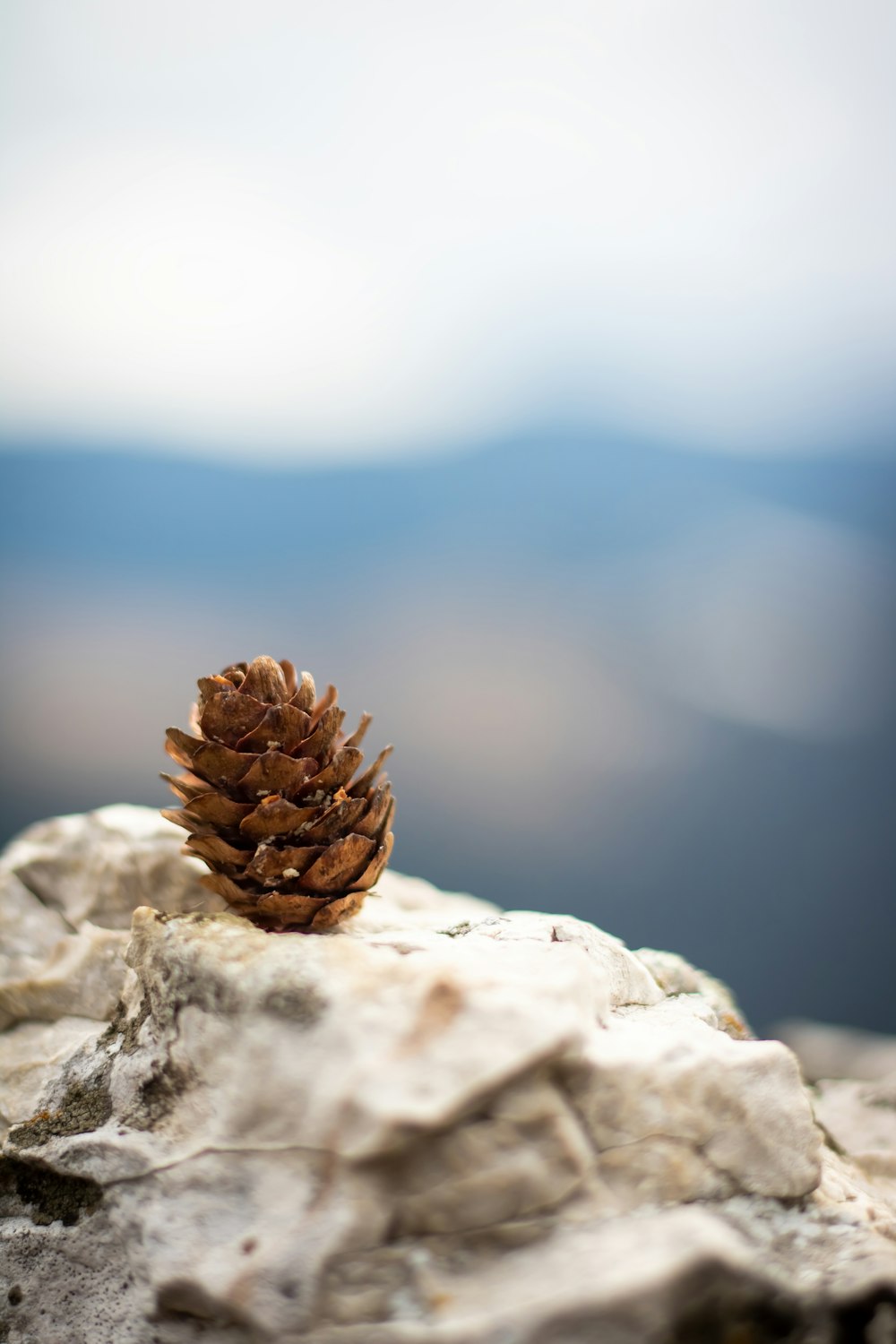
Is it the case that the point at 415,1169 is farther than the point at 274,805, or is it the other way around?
the point at 274,805

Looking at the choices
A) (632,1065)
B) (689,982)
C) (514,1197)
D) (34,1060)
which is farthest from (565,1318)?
(34,1060)

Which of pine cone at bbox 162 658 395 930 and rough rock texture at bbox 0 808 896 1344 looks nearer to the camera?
rough rock texture at bbox 0 808 896 1344

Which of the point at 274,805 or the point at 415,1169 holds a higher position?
the point at 274,805

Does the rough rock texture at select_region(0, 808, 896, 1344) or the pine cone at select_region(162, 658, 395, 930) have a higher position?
the pine cone at select_region(162, 658, 395, 930)

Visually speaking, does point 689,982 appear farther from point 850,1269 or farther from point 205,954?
point 205,954
